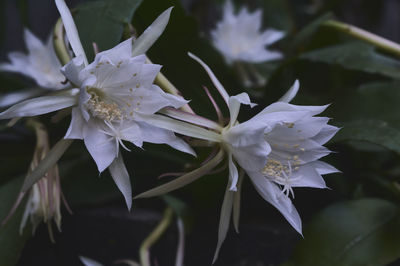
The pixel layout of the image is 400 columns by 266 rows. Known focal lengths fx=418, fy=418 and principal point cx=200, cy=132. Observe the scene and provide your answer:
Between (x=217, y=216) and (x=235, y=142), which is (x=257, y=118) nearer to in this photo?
(x=235, y=142)

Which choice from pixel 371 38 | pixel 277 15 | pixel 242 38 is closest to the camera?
pixel 371 38

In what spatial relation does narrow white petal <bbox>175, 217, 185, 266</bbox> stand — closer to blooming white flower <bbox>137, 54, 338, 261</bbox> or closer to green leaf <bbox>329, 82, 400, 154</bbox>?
blooming white flower <bbox>137, 54, 338, 261</bbox>

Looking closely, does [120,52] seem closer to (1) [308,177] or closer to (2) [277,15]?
(1) [308,177]

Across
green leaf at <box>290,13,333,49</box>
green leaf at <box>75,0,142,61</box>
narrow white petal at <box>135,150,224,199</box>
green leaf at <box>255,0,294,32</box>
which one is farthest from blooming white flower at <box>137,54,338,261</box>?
green leaf at <box>255,0,294,32</box>

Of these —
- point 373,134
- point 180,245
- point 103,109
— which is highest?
point 103,109

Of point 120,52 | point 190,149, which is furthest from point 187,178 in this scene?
point 120,52

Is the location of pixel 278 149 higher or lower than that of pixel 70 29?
lower

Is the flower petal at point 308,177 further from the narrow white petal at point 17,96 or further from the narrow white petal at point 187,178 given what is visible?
the narrow white petal at point 17,96
